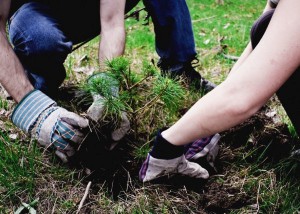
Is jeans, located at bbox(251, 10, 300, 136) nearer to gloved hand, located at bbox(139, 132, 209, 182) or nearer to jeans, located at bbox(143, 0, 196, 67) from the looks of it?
gloved hand, located at bbox(139, 132, 209, 182)

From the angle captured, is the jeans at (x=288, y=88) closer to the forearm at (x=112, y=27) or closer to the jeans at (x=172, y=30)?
the forearm at (x=112, y=27)

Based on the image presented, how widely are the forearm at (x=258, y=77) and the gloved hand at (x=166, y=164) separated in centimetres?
17

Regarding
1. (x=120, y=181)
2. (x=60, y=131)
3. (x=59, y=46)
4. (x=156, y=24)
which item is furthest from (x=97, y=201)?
(x=156, y=24)

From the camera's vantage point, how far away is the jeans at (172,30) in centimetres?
209

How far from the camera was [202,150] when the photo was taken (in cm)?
155

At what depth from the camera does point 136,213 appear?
1354 millimetres

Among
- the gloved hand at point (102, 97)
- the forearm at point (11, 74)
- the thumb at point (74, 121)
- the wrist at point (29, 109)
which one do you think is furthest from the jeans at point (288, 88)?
the forearm at point (11, 74)

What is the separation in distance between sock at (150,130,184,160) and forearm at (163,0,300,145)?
153mm

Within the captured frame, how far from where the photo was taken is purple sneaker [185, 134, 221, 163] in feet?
5.08

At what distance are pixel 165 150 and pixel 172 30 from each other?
Answer: 40.8 inches

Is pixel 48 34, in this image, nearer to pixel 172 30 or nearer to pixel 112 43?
pixel 112 43

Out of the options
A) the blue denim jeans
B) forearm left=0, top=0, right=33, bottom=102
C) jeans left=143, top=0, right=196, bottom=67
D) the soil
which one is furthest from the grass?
jeans left=143, top=0, right=196, bottom=67

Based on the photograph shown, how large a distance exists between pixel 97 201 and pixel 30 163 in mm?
326

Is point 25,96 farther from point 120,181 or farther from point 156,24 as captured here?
point 156,24
